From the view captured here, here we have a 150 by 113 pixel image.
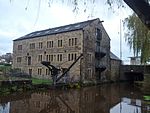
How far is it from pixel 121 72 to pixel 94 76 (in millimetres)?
10200

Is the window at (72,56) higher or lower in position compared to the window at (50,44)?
lower

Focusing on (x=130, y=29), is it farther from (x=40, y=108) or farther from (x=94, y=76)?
(x=40, y=108)

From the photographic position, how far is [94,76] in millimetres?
37031

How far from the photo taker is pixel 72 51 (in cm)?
3503

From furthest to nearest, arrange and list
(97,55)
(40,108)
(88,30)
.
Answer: (97,55) → (88,30) → (40,108)

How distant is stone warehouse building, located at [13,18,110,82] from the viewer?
34.3m

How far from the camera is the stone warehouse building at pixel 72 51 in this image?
113 ft

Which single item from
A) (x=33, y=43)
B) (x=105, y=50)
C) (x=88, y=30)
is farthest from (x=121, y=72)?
(x=33, y=43)

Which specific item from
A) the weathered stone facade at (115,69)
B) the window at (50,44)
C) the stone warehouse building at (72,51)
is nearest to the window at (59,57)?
the stone warehouse building at (72,51)

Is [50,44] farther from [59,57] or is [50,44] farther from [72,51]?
[72,51]

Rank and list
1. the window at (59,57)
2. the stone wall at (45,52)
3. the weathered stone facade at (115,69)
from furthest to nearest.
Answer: the weathered stone facade at (115,69)
the window at (59,57)
the stone wall at (45,52)

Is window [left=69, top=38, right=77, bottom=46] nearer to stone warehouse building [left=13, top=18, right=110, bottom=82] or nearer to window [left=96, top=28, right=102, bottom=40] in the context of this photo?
stone warehouse building [left=13, top=18, right=110, bottom=82]

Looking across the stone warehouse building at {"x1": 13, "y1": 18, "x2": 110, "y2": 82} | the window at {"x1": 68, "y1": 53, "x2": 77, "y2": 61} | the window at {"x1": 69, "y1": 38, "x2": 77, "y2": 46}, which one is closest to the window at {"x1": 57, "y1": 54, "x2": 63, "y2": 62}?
the stone warehouse building at {"x1": 13, "y1": 18, "x2": 110, "y2": 82}

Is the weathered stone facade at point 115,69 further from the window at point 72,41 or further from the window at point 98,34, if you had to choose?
the window at point 72,41
